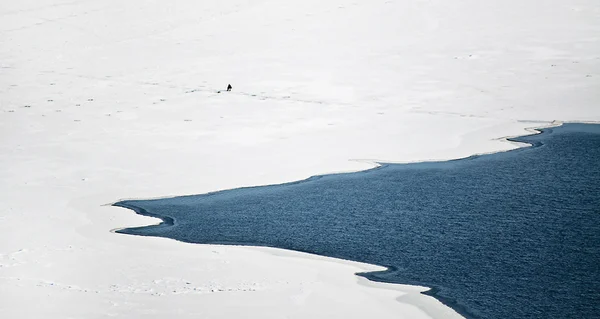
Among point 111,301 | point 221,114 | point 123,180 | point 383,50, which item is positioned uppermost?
point 383,50

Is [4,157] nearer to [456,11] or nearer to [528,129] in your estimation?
[528,129]

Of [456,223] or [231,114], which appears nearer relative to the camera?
[456,223]

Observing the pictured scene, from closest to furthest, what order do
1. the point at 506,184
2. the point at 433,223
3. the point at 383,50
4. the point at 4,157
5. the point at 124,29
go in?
the point at 433,223, the point at 506,184, the point at 4,157, the point at 383,50, the point at 124,29

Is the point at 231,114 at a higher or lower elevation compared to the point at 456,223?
higher

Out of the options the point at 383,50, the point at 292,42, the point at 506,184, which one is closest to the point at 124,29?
the point at 292,42
